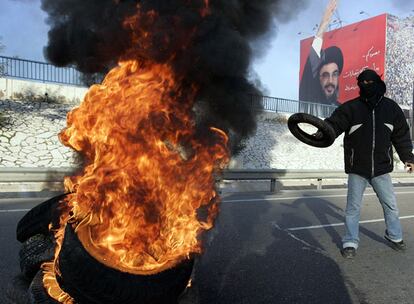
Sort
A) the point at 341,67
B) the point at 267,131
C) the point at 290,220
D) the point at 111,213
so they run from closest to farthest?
the point at 111,213, the point at 290,220, the point at 267,131, the point at 341,67

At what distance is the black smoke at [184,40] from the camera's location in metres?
2.93

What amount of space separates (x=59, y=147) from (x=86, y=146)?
10.5 metres

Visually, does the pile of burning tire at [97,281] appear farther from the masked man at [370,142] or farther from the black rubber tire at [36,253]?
the masked man at [370,142]

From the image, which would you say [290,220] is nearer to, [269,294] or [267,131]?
[269,294]

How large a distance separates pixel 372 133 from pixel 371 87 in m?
0.53

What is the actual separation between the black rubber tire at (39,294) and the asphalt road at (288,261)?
0.86m

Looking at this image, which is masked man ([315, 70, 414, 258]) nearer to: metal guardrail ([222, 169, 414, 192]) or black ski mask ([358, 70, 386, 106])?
black ski mask ([358, 70, 386, 106])

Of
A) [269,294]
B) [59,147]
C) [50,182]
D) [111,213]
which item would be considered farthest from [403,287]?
[59,147]

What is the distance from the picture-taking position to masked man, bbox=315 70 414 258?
16.6 feet

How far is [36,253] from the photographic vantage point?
2900mm

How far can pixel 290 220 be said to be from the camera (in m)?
7.14

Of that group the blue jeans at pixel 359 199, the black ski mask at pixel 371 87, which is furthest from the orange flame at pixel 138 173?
the black ski mask at pixel 371 87

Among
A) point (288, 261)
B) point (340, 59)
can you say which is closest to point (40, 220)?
Result: point (288, 261)

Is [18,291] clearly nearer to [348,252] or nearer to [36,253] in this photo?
[36,253]
